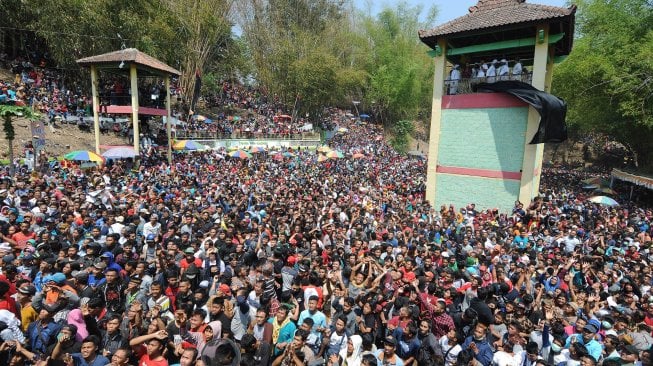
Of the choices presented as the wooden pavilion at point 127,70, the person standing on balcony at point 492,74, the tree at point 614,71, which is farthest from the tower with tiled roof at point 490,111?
the wooden pavilion at point 127,70

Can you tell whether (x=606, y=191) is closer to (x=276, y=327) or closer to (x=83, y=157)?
(x=276, y=327)

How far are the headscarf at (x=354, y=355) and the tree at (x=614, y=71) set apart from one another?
2051 cm

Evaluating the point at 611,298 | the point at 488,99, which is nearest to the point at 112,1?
the point at 488,99

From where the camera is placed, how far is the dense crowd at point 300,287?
407 cm

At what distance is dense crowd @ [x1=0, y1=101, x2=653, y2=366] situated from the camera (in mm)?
4070

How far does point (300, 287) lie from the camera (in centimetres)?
546

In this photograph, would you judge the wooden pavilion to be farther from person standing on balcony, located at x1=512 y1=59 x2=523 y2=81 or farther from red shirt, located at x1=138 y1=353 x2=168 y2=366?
person standing on balcony, located at x1=512 y1=59 x2=523 y2=81

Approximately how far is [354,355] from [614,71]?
21867 millimetres

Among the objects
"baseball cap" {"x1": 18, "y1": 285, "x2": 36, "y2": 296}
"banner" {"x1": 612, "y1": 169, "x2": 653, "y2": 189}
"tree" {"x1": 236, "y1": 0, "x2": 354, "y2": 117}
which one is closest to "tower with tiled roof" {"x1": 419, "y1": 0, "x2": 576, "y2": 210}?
"banner" {"x1": 612, "y1": 169, "x2": 653, "y2": 189}

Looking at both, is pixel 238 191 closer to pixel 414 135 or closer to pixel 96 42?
pixel 96 42

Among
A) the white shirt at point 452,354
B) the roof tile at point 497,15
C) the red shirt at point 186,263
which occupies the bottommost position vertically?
the white shirt at point 452,354

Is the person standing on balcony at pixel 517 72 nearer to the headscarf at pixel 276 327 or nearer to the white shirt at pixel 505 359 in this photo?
the white shirt at pixel 505 359

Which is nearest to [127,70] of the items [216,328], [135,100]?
[135,100]

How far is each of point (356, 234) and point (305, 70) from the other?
26.8 meters
